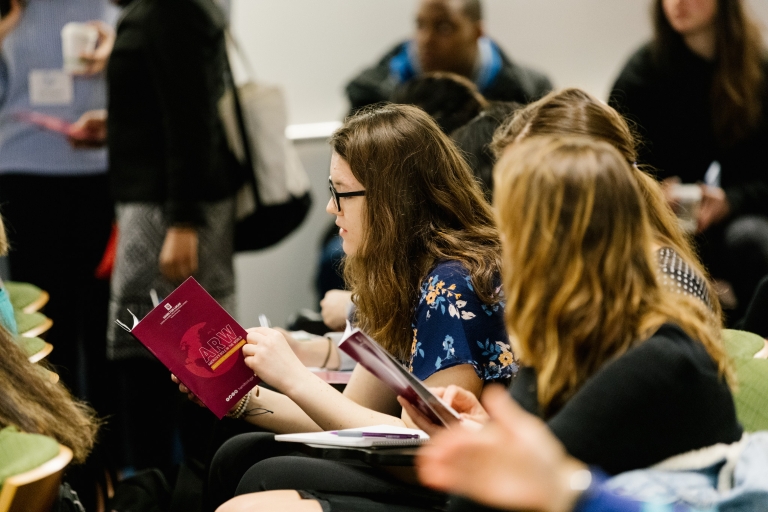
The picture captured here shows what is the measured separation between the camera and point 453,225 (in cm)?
212

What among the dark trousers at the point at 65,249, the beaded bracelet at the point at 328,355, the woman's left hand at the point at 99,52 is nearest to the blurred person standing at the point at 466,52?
the woman's left hand at the point at 99,52

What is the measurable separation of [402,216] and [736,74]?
2.07m

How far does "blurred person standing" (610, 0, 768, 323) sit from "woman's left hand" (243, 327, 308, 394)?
6.70 feet

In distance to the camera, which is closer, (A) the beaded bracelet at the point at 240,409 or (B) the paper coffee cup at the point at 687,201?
(A) the beaded bracelet at the point at 240,409

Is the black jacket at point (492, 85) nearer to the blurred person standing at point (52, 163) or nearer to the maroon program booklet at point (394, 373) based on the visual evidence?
the blurred person standing at point (52, 163)

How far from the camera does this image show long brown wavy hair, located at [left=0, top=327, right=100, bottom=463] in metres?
1.62

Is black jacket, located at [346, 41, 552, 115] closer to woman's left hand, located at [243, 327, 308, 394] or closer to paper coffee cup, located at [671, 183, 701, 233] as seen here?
paper coffee cup, located at [671, 183, 701, 233]

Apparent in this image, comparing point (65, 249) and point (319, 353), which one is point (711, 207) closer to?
point (319, 353)

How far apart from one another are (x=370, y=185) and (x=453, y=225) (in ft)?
0.73

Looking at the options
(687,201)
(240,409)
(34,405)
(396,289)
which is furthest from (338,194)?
(687,201)

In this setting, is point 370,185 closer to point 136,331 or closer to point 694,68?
point 136,331

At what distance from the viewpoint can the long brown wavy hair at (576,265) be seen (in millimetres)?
1296

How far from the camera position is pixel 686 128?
11.9 feet

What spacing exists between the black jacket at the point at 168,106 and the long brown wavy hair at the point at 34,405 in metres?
1.44
